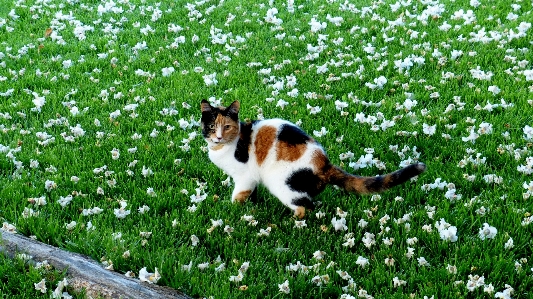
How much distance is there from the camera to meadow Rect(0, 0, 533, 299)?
425cm

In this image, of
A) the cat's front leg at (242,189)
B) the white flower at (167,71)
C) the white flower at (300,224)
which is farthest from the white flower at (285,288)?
the white flower at (167,71)

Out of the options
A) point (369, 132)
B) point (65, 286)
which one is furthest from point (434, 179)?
point (65, 286)

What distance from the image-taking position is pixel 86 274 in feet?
13.0

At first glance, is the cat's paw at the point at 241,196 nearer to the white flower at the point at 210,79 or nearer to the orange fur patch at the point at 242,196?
the orange fur patch at the point at 242,196

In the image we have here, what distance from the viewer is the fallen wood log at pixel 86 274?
3.80 m

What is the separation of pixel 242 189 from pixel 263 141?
0.44 m

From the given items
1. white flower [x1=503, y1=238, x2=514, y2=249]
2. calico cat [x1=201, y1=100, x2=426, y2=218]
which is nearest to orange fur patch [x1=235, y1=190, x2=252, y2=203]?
calico cat [x1=201, y1=100, x2=426, y2=218]

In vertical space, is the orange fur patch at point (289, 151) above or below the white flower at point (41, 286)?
above

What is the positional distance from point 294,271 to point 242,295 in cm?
47

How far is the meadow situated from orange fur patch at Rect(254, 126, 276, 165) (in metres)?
0.49

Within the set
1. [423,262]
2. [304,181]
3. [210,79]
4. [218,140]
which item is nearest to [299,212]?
[304,181]

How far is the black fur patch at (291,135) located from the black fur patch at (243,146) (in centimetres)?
31

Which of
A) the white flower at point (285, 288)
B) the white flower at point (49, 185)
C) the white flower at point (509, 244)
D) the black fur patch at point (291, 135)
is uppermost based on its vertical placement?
the black fur patch at point (291, 135)

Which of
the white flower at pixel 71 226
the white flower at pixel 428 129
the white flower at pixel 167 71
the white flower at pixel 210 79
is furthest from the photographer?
the white flower at pixel 167 71
